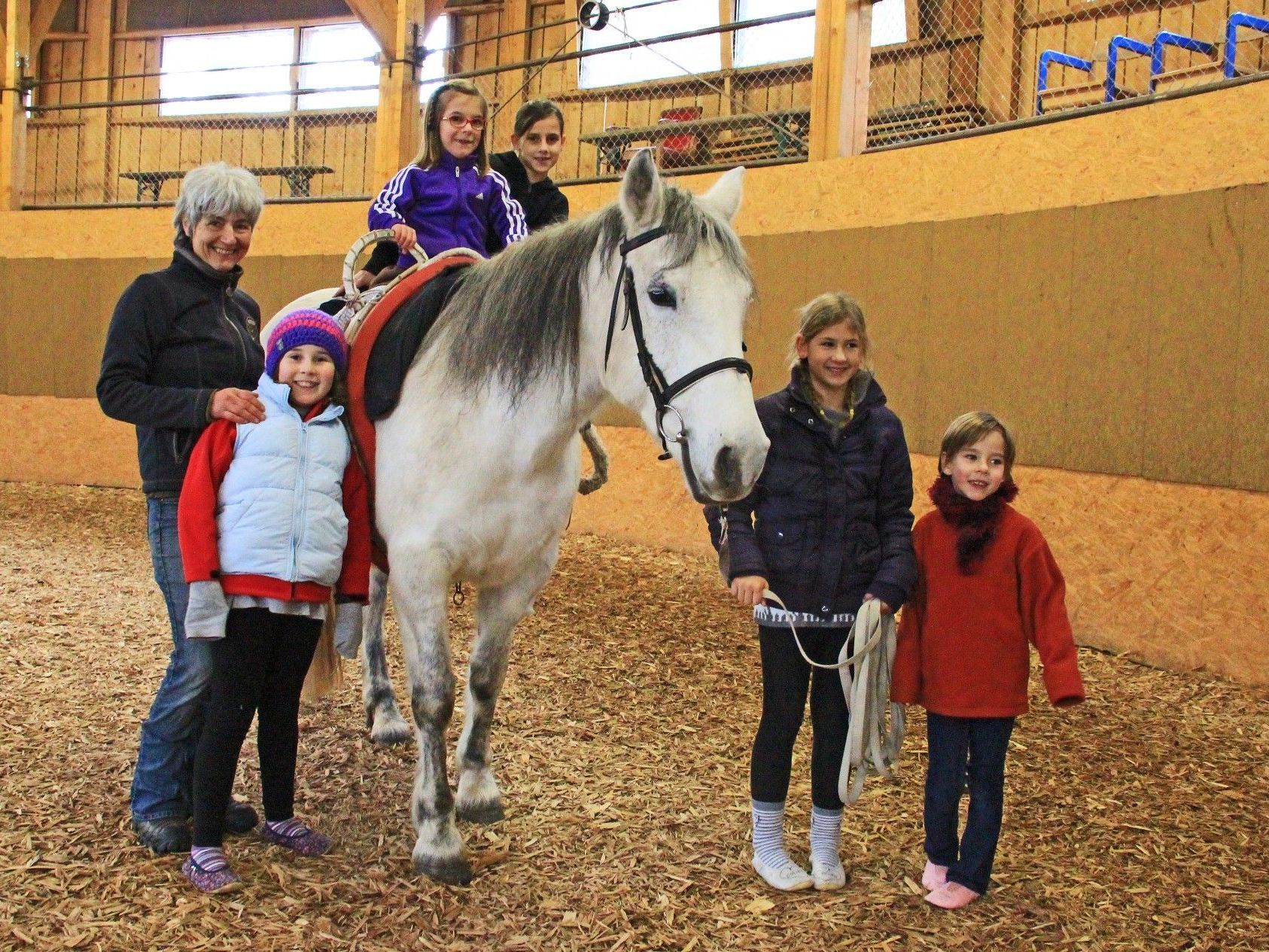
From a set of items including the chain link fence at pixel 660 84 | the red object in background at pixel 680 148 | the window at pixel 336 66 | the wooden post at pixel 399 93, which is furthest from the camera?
the window at pixel 336 66

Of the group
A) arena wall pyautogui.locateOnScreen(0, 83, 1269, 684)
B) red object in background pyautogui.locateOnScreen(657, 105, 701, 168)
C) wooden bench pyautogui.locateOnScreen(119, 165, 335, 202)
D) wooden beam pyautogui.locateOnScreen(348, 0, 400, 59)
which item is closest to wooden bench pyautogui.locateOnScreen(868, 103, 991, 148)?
red object in background pyautogui.locateOnScreen(657, 105, 701, 168)

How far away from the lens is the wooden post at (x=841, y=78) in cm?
604

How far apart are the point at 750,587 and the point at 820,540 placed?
0.21 meters

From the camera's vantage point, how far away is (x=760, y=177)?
6441 mm

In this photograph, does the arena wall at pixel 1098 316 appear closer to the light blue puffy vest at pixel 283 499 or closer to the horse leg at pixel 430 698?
the horse leg at pixel 430 698

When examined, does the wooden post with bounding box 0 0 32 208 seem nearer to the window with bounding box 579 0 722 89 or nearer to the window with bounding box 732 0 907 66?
the window with bounding box 579 0 722 89

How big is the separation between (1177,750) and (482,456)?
8.29 ft

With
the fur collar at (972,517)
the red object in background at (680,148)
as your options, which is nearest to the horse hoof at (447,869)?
the fur collar at (972,517)

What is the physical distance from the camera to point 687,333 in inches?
84.1

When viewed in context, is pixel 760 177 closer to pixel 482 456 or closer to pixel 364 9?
pixel 364 9

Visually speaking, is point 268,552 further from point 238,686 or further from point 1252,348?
point 1252,348

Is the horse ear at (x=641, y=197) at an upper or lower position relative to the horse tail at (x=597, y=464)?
upper

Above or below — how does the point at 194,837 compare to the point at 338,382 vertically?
below

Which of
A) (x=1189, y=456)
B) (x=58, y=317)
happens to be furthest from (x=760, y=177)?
(x=58, y=317)
